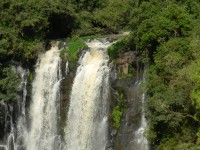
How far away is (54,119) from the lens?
29.7m

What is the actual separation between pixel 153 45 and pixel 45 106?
892 cm

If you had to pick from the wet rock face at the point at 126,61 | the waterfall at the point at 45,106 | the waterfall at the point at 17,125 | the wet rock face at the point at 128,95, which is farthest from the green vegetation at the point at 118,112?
the waterfall at the point at 17,125

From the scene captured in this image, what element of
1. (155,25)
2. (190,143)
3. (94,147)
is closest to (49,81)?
(94,147)

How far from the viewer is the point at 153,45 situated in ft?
87.0

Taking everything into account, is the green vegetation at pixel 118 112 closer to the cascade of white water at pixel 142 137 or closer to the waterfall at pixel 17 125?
the cascade of white water at pixel 142 137

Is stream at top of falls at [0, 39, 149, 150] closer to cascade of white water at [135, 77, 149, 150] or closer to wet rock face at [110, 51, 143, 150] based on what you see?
cascade of white water at [135, 77, 149, 150]

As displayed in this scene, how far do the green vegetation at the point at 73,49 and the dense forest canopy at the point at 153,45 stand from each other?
226cm

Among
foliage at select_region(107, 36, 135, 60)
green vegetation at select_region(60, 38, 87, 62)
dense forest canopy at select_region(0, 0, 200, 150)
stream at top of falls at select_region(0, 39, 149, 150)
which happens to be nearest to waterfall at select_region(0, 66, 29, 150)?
stream at top of falls at select_region(0, 39, 149, 150)

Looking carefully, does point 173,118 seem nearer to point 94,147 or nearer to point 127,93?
point 127,93

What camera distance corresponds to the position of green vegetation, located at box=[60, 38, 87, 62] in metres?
30.4

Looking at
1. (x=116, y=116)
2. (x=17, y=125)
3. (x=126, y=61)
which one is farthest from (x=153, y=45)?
(x=17, y=125)

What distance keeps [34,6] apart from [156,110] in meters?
14.8

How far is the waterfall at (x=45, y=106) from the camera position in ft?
97.4

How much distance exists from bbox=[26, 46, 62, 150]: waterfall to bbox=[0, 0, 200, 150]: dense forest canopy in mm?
1531
